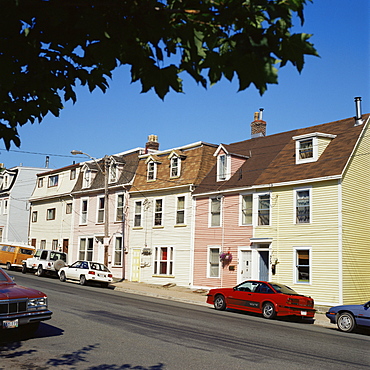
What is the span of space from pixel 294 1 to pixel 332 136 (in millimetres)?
23976

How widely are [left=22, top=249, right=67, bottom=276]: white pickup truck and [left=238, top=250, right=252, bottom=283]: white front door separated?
1427 centimetres

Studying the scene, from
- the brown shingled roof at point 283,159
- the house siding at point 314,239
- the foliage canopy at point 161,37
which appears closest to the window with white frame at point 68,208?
the brown shingled roof at point 283,159

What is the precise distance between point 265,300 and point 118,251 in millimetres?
19079

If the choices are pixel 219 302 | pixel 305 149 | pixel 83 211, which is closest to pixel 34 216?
pixel 83 211

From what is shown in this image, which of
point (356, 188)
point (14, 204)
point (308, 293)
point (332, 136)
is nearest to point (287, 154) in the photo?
point (332, 136)

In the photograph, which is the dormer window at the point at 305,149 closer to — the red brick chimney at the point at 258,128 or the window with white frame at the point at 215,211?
the window with white frame at the point at 215,211

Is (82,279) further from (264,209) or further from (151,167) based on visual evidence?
(264,209)

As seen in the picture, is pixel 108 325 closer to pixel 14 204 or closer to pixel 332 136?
pixel 332 136

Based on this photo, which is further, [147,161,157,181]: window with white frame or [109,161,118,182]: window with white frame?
[109,161,118,182]: window with white frame

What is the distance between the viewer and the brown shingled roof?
2489 centimetres

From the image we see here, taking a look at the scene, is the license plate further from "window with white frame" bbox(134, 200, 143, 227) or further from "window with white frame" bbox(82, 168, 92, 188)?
"window with white frame" bbox(82, 168, 92, 188)

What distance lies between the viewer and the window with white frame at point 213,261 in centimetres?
2990

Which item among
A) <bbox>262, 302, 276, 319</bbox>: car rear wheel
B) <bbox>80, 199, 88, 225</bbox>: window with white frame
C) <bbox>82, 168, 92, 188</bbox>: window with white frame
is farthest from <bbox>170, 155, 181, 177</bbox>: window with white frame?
<bbox>262, 302, 276, 319</bbox>: car rear wheel

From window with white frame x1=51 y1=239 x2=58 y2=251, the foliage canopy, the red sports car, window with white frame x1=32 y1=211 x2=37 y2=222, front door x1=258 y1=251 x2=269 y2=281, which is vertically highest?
window with white frame x1=32 y1=211 x2=37 y2=222
